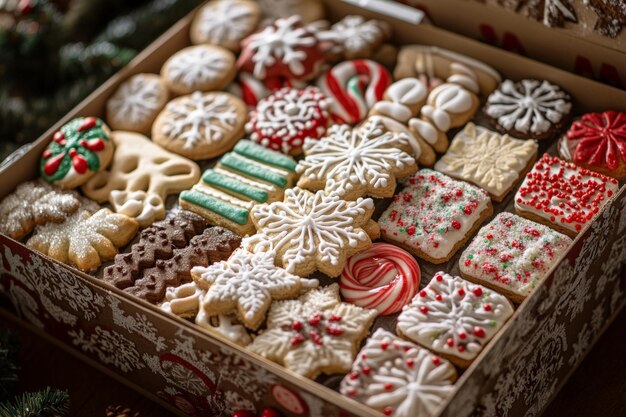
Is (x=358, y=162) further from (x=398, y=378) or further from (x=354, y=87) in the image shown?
(x=398, y=378)

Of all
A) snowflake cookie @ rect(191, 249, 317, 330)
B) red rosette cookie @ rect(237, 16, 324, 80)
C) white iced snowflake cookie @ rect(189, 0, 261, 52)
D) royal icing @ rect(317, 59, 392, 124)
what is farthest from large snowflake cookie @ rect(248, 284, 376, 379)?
white iced snowflake cookie @ rect(189, 0, 261, 52)

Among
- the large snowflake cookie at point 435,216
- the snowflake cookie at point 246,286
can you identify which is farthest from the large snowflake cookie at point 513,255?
the snowflake cookie at point 246,286

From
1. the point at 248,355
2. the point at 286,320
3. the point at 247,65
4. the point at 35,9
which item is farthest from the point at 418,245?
the point at 35,9

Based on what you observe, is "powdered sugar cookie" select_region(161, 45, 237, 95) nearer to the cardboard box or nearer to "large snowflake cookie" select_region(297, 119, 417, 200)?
the cardboard box

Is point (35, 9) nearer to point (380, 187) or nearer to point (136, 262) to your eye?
point (136, 262)

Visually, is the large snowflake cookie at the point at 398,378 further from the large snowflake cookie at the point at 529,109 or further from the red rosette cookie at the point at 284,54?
the red rosette cookie at the point at 284,54
